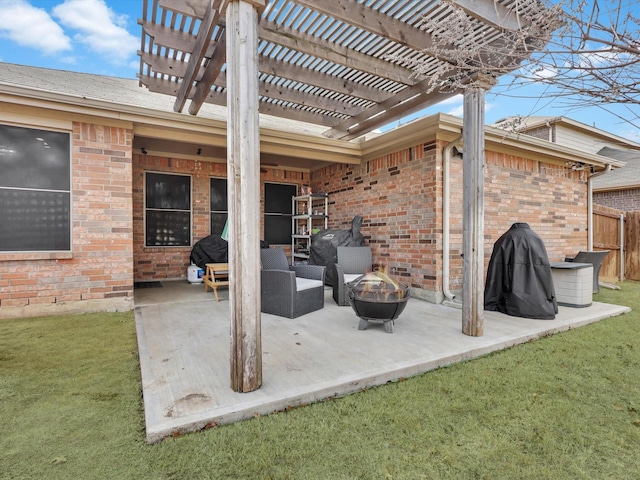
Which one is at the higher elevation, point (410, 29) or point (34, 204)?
point (410, 29)

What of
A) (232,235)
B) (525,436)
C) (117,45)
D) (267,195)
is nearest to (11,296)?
(232,235)

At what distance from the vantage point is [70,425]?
1937 mm

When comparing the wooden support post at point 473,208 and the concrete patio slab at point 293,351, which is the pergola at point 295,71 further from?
the concrete patio slab at point 293,351

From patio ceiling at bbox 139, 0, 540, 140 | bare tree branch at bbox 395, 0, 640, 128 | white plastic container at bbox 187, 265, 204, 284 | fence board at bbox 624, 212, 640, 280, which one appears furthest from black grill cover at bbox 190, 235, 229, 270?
fence board at bbox 624, 212, 640, 280

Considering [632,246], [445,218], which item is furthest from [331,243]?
[632,246]

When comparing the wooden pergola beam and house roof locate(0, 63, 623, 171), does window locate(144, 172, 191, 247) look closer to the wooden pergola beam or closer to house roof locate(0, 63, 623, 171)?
house roof locate(0, 63, 623, 171)

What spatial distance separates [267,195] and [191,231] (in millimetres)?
1917

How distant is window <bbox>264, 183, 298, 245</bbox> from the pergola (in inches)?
107

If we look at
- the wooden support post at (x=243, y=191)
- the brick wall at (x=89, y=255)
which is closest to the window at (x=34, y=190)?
the brick wall at (x=89, y=255)

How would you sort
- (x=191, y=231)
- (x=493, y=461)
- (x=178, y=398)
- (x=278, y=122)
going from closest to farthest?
A: (x=493, y=461), (x=178, y=398), (x=191, y=231), (x=278, y=122)

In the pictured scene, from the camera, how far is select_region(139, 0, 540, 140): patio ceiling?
2.95 metres

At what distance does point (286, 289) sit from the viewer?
4.21 m

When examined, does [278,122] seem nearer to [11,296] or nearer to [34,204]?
[34,204]

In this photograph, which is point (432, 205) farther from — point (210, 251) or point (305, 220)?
point (210, 251)
